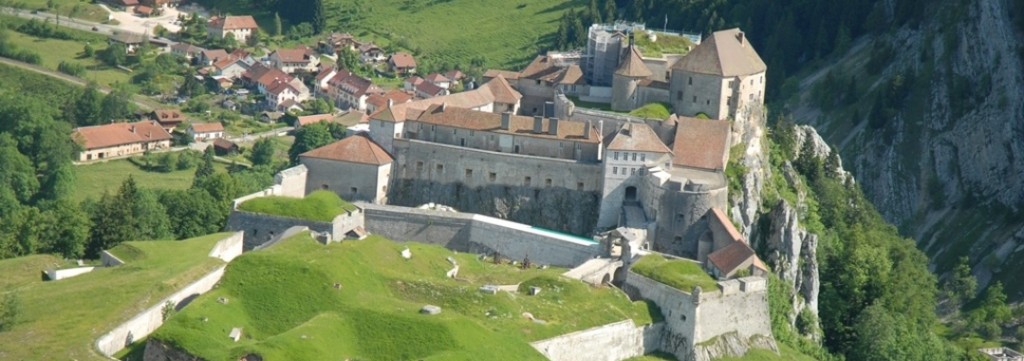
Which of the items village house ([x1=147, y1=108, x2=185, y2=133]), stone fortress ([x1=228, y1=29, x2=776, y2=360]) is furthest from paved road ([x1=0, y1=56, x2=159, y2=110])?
stone fortress ([x1=228, y1=29, x2=776, y2=360])

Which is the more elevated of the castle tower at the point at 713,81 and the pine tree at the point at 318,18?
the castle tower at the point at 713,81

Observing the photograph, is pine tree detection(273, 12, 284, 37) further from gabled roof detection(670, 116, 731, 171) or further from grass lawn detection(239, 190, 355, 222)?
gabled roof detection(670, 116, 731, 171)

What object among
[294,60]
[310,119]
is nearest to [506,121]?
[310,119]

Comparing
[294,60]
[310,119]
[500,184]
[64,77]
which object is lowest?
[310,119]

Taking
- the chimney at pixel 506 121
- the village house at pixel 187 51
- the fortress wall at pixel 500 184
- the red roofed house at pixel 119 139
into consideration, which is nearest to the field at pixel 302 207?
the fortress wall at pixel 500 184

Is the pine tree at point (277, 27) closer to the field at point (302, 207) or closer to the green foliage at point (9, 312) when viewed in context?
the field at point (302, 207)

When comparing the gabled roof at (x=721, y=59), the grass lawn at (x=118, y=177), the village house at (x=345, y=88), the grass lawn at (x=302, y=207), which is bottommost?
the grass lawn at (x=118, y=177)

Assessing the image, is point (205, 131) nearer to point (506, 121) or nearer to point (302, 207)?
point (506, 121)
